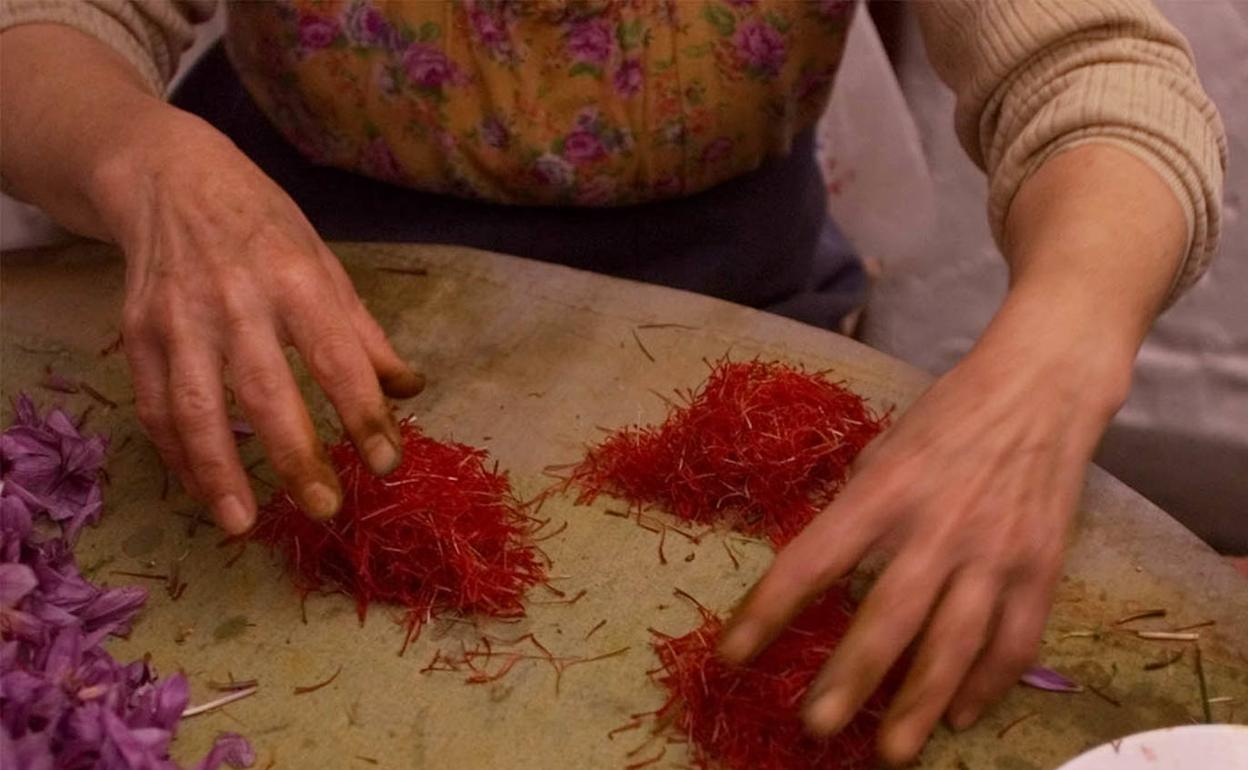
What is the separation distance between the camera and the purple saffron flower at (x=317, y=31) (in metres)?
0.94

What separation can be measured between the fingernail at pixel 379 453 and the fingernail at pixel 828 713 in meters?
0.25

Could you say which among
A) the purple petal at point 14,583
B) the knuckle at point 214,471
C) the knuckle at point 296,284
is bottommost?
the purple petal at point 14,583

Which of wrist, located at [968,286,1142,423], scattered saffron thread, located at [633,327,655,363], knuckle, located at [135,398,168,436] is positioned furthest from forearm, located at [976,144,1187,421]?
knuckle, located at [135,398,168,436]

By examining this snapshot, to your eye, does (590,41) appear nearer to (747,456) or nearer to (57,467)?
(747,456)

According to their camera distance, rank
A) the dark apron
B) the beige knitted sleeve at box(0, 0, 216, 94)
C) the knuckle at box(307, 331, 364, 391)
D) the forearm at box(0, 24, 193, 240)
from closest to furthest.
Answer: the knuckle at box(307, 331, 364, 391) < the forearm at box(0, 24, 193, 240) < the beige knitted sleeve at box(0, 0, 216, 94) < the dark apron

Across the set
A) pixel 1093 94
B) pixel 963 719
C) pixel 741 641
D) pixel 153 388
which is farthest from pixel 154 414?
pixel 1093 94

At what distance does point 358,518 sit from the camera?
2.39 feet

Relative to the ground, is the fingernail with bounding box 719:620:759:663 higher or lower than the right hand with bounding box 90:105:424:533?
lower

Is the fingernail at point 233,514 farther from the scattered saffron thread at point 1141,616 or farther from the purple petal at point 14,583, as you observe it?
the scattered saffron thread at point 1141,616

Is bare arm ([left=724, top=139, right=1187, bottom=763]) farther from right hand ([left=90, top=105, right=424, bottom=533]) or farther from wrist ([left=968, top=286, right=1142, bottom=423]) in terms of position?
right hand ([left=90, top=105, right=424, bottom=533])

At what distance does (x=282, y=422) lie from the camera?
653 millimetres

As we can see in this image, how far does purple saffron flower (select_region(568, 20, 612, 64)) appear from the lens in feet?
3.06

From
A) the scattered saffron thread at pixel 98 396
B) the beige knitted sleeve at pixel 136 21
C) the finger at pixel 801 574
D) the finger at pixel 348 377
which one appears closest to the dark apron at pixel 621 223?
the beige knitted sleeve at pixel 136 21

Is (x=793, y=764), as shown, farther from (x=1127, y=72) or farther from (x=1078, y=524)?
(x=1127, y=72)
